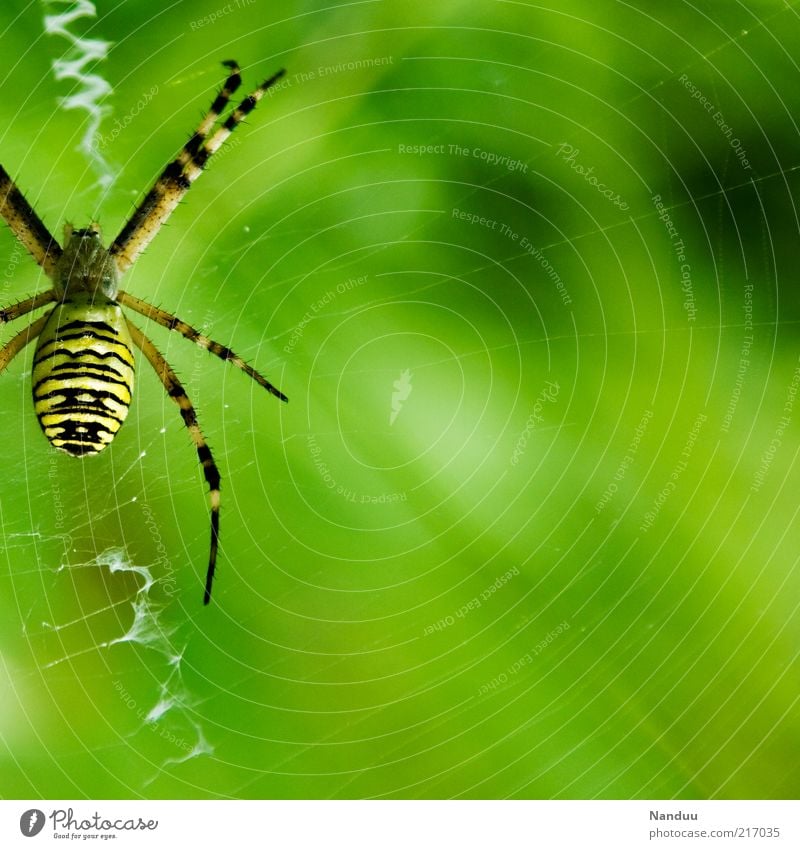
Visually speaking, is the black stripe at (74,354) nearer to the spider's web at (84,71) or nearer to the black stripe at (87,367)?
the black stripe at (87,367)

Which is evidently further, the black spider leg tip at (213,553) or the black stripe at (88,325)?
the black spider leg tip at (213,553)

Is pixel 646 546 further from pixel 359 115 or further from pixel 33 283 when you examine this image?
pixel 33 283

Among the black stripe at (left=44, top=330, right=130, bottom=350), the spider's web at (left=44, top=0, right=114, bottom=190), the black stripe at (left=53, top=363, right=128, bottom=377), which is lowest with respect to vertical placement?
the black stripe at (left=53, top=363, right=128, bottom=377)

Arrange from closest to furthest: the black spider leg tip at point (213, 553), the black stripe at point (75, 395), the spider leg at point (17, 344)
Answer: the black stripe at point (75, 395) < the spider leg at point (17, 344) < the black spider leg tip at point (213, 553)

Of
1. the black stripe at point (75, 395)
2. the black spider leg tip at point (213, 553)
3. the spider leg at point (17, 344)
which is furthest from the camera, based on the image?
the black spider leg tip at point (213, 553)

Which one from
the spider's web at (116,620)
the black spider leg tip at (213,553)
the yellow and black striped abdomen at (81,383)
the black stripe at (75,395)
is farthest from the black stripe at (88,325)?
the black spider leg tip at (213,553)

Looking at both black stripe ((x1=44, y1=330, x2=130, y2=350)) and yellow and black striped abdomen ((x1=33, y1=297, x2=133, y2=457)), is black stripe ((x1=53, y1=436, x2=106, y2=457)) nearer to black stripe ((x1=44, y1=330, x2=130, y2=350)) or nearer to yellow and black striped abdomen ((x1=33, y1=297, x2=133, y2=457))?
yellow and black striped abdomen ((x1=33, y1=297, x2=133, y2=457))

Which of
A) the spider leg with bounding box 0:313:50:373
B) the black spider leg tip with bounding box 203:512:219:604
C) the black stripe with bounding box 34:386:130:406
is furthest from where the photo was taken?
the black spider leg tip with bounding box 203:512:219:604

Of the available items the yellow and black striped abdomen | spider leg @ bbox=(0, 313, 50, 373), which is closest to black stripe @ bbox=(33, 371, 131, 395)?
the yellow and black striped abdomen
